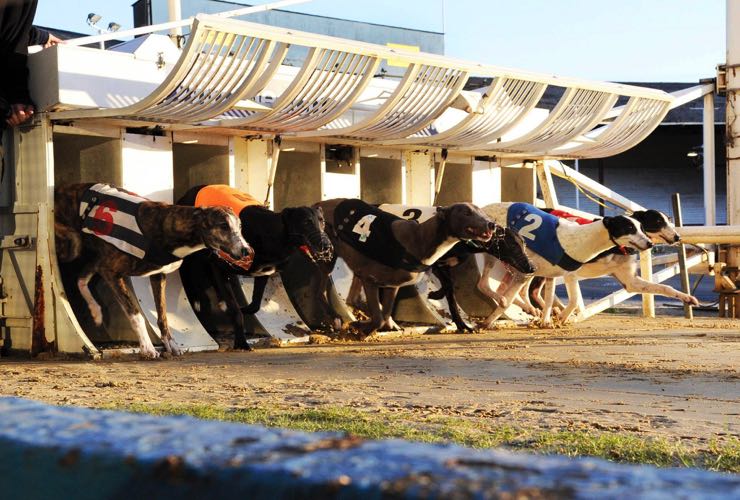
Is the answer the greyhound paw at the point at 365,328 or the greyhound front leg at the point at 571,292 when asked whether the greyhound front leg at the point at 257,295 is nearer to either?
the greyhound paw at the point at 365,328

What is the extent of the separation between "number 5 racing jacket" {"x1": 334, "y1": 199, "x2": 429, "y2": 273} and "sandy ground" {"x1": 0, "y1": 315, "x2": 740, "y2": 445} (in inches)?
28.5

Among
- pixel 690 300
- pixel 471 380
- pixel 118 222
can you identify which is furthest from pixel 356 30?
pixel 471 380

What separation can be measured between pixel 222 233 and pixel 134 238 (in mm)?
729

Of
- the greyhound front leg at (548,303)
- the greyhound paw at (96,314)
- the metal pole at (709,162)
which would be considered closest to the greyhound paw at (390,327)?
the greyhound front leg at (548,303)

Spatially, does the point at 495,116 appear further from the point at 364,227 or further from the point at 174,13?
the point at 174,13

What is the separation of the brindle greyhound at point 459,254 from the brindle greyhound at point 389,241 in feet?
1.64

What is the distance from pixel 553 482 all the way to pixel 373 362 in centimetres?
763

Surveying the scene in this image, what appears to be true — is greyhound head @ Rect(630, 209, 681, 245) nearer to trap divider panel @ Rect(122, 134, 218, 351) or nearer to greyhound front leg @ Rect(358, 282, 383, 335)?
greyhound front leg @ Rect(358, 282, 383, 335)

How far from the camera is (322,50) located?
31.6 ft

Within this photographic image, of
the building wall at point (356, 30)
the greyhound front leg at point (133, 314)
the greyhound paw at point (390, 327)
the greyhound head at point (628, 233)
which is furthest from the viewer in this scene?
the building wall at point (356, 30)

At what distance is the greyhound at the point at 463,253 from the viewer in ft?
35.5

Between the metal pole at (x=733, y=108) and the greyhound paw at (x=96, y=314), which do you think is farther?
the metal pole at (x=733, y=108)

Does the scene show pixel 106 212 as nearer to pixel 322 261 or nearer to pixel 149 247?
pixel 149 247

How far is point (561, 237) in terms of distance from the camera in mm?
11312
